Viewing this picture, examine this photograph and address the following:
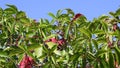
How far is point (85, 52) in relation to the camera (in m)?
3.49

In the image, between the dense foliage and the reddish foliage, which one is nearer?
the dense foliage

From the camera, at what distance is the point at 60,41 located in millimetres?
4125

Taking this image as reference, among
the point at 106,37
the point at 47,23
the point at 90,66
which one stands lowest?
the point at 90,66

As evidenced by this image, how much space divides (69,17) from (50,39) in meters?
0.37

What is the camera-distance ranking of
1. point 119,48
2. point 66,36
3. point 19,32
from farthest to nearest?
1. point 19,32
2. point 66,36
3. point 119,48

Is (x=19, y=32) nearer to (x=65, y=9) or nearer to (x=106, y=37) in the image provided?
(x=65, y=9)

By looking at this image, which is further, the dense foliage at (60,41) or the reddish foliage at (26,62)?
the reddish foliage at (26,62)

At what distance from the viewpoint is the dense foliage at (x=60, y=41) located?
11.3 ft

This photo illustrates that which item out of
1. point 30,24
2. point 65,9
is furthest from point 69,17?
point 30,24

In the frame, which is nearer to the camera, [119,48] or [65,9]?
→ [119,48]

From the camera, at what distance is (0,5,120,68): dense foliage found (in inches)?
136

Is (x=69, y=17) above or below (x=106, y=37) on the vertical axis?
above

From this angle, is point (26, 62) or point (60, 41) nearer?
point (26, 62)

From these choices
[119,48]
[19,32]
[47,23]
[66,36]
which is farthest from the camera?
[19,32]
